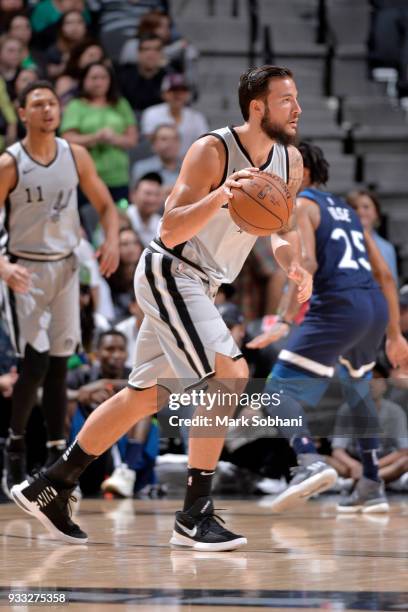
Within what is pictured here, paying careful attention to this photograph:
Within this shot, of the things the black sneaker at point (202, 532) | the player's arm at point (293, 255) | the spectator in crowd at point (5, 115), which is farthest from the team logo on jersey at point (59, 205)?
the spectator in crowd at point (5, 115)

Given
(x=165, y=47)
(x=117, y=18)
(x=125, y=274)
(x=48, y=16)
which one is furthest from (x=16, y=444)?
(x=117, y=18)

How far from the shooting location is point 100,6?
481 inches

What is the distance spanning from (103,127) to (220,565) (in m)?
6.74

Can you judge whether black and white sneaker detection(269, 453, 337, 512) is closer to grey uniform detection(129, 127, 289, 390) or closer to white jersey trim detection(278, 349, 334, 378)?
white jersey trim detection(278, 349, 334, 378)

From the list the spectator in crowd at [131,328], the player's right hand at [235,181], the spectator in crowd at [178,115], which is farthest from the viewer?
the spectator in crowd at [178,115]

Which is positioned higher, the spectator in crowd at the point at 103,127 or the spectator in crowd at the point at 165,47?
the spectator in crowd at the point at 165,47

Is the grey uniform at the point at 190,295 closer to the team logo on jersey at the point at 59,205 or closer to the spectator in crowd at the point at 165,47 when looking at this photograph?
the team logo on jersey at the point at 59,205

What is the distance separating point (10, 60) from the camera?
1086 cm

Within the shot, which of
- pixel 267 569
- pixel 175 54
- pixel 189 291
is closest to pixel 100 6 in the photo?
pixel 175 54

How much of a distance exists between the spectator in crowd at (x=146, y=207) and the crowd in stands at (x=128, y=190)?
1cm

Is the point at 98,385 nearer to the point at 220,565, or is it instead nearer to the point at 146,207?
the point at 146,207

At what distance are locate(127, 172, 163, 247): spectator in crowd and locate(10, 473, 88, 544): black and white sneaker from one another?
505cm

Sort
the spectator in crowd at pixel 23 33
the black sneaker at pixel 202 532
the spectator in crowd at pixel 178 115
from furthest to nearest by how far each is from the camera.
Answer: the spectator in crowd at pixel 23 33 < the spectator in crowd at pixel 178 115 < the black sneaker at pixel 202 532

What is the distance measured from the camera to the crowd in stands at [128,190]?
772 centimetres
